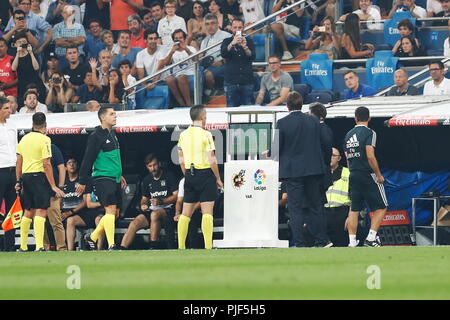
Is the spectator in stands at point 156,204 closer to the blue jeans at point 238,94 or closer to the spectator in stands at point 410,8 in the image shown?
the blue jeans at point 238,94

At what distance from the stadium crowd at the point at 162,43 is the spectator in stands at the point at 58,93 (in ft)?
0.06

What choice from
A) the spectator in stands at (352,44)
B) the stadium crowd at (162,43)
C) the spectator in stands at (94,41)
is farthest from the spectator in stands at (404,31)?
the spectator in stands at (94,41)

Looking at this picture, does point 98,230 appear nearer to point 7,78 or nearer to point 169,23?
point 7,78

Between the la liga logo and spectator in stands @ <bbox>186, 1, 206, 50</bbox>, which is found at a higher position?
spectator in stands @ <bbox>186, 1, 206, 50</bbox>

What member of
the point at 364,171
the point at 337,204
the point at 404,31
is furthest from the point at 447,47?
the point at 364,171

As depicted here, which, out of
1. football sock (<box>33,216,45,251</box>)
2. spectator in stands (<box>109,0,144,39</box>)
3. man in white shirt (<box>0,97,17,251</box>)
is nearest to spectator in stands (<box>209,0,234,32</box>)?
spectator in stands (<box>109,0,144,39</box>)

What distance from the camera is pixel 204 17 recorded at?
75.3 feet

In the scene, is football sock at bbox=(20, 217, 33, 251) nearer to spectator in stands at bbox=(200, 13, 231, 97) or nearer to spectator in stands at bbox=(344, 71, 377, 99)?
spectator in stands at bbox=(200, 13, 231, 97)

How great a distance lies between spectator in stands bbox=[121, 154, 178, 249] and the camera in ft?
61.2

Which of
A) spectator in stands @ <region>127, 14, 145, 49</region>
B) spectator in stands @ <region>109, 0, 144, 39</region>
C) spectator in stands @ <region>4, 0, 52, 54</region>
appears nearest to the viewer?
spectator in stands @ <region>127, 14, 145, 49</region>

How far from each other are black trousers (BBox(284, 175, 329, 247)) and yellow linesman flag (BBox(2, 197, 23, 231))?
4.35 m
